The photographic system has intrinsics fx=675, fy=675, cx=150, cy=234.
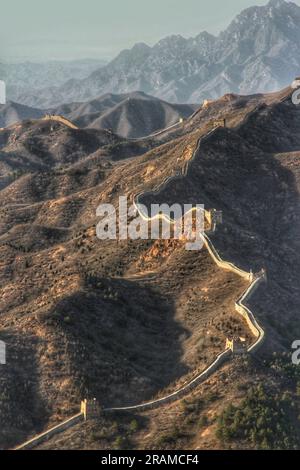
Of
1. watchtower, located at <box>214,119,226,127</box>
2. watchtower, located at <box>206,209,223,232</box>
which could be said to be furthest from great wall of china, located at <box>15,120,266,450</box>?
watchtower, located at <box>214,119,226,127</box>

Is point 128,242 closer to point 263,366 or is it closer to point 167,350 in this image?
point 167,350

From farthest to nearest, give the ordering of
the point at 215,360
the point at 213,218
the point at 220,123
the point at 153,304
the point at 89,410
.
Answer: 1. the point at 220,123
2. the point at 213,218
3. the point at 153,304
4. the point at 215,360
5. the point at 89,410

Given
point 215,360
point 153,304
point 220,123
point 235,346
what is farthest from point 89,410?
point 220,123

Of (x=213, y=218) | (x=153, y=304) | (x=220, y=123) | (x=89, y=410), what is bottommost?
(x=89, y=410)

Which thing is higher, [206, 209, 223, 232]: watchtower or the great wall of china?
[206, 209, 223, 232]: watchtower

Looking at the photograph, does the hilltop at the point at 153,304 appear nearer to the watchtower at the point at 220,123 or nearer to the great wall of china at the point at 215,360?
the great wall of china at the point at 215,360

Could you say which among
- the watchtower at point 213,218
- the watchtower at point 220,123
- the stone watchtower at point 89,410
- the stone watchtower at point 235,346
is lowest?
the stone watchtower at point 89,410

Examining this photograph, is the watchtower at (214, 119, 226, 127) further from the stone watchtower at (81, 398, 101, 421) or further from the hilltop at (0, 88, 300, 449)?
the stone watchtower at (81, 398, 101, 421)

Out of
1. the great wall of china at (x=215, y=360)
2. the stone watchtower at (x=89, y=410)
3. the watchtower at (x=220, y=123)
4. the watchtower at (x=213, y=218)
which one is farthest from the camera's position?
the watchtower at (x=220, y=123)

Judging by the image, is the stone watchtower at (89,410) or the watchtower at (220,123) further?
the watchtower at (220,123)

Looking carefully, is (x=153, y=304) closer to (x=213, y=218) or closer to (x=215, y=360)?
(x=215, y=360)

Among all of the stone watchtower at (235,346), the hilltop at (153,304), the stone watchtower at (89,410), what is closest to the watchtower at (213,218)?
the hilltop at (153,304)
